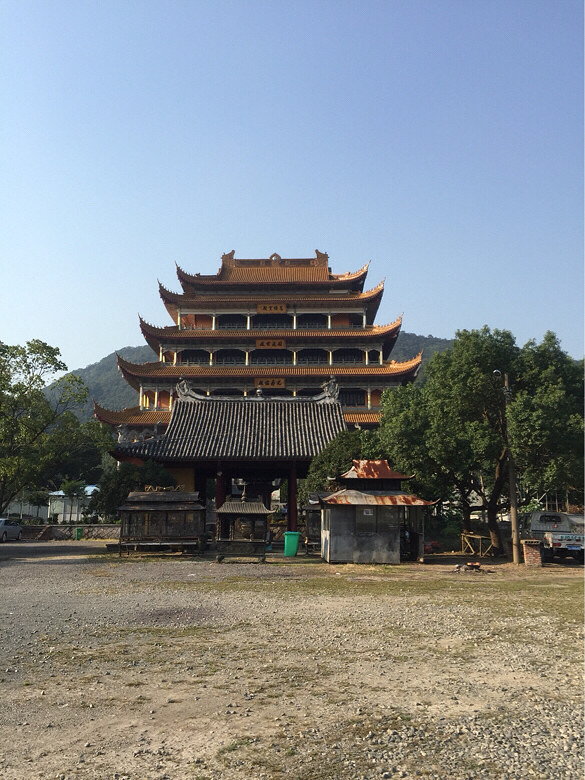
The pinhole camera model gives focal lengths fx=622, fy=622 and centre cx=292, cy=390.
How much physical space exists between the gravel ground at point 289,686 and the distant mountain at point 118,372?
374 feet

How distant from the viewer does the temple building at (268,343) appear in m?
51.4

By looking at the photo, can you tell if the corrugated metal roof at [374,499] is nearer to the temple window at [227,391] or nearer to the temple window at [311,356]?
the temple window at [227,391]

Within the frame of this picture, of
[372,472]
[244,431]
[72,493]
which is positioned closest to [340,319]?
[72,493]

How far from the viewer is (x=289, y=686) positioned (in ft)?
21.2

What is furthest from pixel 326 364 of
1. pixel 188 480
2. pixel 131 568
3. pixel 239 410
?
pixel 131 568

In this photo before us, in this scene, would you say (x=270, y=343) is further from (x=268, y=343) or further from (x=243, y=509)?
(x=243, y=509)

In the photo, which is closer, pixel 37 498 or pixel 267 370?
pixel 37 498

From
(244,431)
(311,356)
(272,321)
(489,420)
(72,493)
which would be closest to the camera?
(489,420)

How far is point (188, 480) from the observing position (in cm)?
2970

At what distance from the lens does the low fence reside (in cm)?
3334

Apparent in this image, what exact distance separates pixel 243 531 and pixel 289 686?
15834 millimetres

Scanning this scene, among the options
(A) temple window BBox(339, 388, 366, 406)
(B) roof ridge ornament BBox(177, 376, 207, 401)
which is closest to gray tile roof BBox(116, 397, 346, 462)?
(B) roof ridge ornament BBox(177, 376, 207, 401)

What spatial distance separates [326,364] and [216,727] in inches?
1903

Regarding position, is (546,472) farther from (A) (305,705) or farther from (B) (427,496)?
(A) (305,705)
